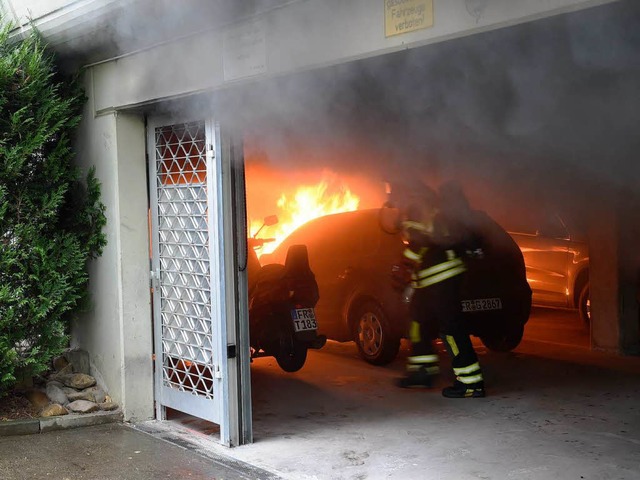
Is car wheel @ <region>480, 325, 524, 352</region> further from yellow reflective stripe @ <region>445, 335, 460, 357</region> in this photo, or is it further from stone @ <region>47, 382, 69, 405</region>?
stone @ <region>47, 382, 69, 405</region>

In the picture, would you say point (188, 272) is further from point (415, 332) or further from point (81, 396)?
point (415, 332)

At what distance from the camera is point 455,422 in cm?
684

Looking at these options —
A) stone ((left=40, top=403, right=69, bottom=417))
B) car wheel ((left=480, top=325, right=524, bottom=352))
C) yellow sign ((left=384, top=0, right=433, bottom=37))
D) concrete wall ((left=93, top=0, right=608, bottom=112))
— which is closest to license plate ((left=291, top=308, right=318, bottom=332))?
car wheel ((left=480, top=325, right=524, bottom=352))

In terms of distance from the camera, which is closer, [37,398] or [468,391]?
[37,398]

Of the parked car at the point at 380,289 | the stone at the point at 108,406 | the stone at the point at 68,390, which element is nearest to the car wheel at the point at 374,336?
the parked car at the point at 380,289

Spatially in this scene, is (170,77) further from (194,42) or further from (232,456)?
(232,456)

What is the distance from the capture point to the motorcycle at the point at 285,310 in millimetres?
8578

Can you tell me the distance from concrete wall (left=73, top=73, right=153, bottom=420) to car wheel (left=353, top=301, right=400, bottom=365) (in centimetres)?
272

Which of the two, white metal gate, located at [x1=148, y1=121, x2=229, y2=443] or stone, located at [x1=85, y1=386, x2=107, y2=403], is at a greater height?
white metal gate, located at [x1=148, y1=121, x2=229, y2=443]

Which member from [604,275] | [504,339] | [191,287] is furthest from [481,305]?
[191,287]

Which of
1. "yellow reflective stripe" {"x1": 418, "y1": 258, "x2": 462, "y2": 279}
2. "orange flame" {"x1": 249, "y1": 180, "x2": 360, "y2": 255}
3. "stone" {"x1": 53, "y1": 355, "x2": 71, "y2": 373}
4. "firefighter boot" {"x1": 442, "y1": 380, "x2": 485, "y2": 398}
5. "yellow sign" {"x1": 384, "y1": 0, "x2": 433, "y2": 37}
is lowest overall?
"firefighter boot" {"x1": 442, "y1": 380, "x2": 485, "y2": 398}

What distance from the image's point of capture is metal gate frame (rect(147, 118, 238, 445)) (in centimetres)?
629

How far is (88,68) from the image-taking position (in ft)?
24.5

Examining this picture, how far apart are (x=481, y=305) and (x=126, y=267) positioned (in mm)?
3706
